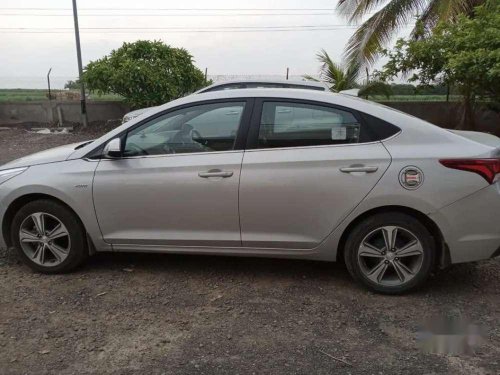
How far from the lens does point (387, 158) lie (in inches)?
149

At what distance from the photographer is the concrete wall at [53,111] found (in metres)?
16.1

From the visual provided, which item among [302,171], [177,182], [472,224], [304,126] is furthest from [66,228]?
[472,224]

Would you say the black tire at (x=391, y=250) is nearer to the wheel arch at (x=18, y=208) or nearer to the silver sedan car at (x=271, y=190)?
the silver sedan car at (x=271, y=190)

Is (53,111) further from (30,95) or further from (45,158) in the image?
(45,158)

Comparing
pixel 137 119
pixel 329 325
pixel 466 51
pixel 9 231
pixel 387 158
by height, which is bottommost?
pixel 329 325

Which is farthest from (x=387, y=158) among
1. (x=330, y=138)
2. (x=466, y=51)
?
(x=466, y=51)

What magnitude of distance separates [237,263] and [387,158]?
1716 mm

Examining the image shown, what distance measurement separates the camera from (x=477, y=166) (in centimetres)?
369

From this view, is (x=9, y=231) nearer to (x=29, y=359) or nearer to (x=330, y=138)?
(x=29, y=359)

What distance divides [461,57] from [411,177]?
502 centimetres

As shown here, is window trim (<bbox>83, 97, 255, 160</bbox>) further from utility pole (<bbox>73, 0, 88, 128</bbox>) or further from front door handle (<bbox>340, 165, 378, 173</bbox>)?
utility pole (<bbox>73, 0, 88, 128</bbox>)

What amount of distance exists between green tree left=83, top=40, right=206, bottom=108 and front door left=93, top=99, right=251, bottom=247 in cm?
1009

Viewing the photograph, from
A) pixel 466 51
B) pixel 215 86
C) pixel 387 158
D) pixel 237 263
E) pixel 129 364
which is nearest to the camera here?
pixel 129 364

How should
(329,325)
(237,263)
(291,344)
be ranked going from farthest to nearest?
(237,263) < (329,325) < (291,344)
